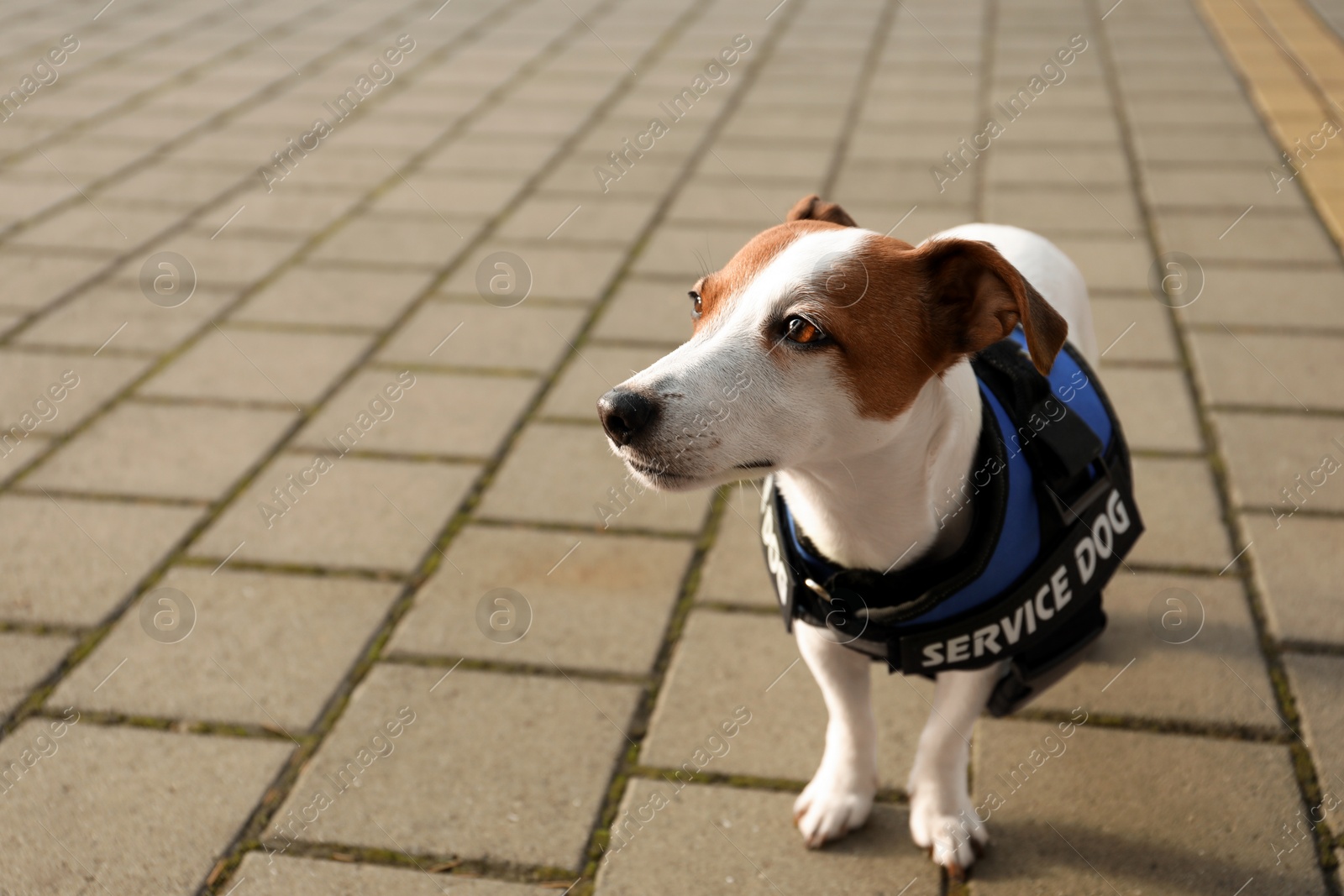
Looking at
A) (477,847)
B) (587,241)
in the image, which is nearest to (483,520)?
(477,847)

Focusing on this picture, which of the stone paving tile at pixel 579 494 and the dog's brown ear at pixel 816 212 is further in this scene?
the stone paving tile at pixel 579 494

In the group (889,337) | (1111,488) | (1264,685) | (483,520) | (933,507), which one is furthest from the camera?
(483,520)

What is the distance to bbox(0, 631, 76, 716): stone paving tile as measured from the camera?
2863mm

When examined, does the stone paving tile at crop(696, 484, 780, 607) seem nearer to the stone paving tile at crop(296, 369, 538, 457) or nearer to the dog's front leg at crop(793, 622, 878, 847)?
the dog's front leg at crop(793, 622, 878, 847)

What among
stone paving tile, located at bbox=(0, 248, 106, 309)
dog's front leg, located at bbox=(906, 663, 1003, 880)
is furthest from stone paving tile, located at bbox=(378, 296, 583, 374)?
dog's front leg, located at bbox=(906, 663, 1003, 880)

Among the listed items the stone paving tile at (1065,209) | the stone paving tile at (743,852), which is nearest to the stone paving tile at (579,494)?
the stone paving tile at (743,852)

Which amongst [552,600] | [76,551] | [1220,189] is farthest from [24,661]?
[1220,189]

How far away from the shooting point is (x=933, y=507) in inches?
83.5

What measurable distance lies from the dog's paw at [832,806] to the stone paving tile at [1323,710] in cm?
91

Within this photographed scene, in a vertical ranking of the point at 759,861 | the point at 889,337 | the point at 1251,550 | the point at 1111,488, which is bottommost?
the point at 1251,550

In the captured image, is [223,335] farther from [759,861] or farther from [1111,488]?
[1111,488]

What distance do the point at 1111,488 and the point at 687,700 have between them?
1138 mm

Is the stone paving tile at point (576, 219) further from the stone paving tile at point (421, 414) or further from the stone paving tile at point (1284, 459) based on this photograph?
the stone paving tile at point (1284, 459)

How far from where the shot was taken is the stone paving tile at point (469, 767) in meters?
2.46
